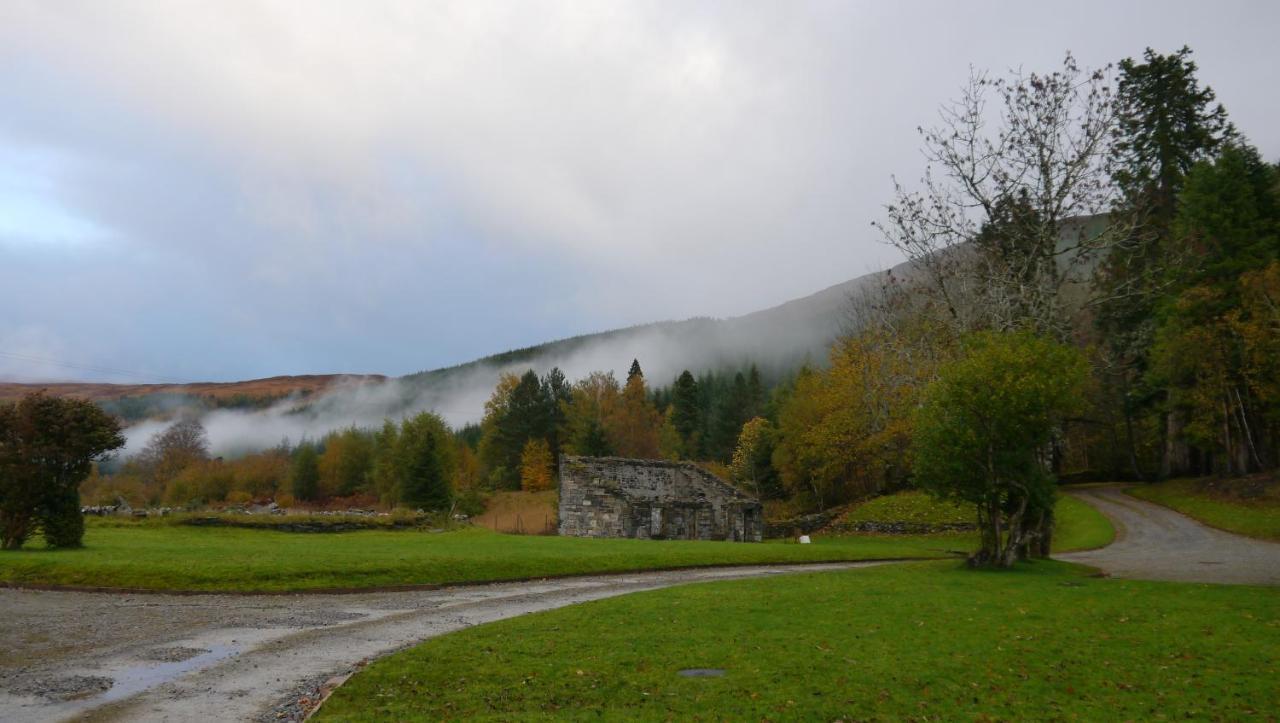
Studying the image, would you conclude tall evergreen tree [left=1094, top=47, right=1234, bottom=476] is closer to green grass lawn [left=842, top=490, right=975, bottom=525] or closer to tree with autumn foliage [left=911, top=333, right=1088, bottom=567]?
green grass lawn [left=842, top=490, right=975, bottom=525]

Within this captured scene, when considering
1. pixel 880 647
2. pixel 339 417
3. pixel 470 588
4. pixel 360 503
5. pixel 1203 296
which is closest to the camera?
pixel 880 647

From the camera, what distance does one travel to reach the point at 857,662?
9836 mm

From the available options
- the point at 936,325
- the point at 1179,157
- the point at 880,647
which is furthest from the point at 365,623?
the point at 1179,157

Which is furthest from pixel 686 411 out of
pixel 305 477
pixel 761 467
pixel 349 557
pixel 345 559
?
pixel 345 559

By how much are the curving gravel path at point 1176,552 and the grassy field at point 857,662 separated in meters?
4.96

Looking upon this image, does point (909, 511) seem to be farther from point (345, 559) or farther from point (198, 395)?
point (198, 395)

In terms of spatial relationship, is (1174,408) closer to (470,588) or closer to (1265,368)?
(1265,368)

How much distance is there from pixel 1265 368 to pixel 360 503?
65.7 m

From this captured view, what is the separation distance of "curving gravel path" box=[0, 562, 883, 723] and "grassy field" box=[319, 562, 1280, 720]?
1.14m

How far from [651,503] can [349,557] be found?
19.5 meters

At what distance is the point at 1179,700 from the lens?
8.25 metres

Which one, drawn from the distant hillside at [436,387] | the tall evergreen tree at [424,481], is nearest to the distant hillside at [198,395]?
the distant hillside at [436,387]

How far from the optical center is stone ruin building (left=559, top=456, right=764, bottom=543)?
131ft

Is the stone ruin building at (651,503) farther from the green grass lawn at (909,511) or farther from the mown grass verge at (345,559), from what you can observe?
the mown grass verge at (345,559)
